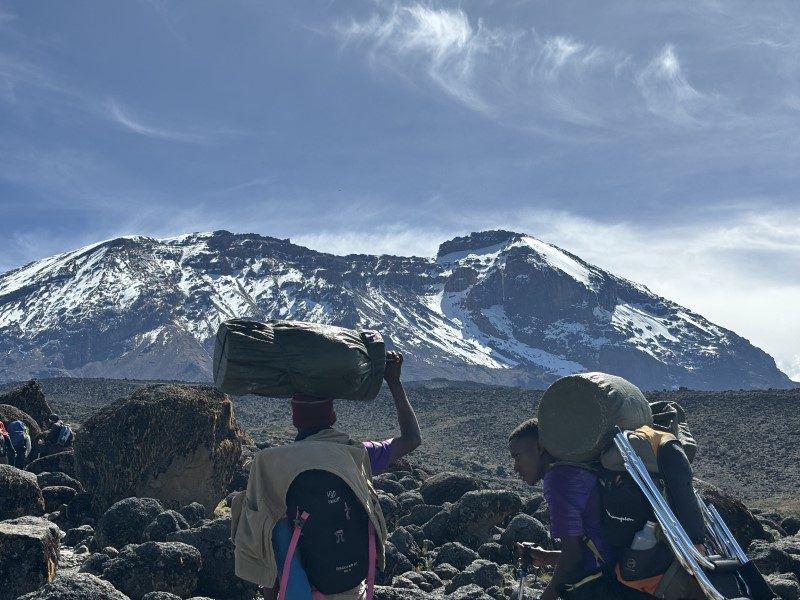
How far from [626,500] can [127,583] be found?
5.34 meters

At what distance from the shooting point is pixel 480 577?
991 cm

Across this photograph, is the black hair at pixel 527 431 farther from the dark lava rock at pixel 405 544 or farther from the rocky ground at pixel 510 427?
the rocky ground at pixel 510 427

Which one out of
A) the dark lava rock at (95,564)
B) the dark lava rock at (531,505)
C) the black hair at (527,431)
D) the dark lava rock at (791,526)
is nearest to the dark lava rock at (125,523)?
the dark lava rock at (95,564)

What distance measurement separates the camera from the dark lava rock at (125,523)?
35.4 ft

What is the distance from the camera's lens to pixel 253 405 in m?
78.3

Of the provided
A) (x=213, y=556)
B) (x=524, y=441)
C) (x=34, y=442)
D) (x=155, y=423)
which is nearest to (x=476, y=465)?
(x=34, y=442)

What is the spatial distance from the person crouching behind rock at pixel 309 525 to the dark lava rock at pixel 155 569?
4.45 m

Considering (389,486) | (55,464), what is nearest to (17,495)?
(55,464)

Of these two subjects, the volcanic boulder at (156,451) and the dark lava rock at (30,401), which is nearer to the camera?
the volcanic boulder at (156,451)

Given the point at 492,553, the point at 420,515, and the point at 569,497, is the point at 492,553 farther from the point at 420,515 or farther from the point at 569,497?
the point at 569,497

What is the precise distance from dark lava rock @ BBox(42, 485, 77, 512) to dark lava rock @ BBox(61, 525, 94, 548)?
164 centimetres

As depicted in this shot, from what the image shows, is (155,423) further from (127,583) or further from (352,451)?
(352,451)

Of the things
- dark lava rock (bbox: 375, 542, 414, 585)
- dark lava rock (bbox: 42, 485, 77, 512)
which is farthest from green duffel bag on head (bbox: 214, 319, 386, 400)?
dark lava rock (bbox: 42, 485, 77, 512)

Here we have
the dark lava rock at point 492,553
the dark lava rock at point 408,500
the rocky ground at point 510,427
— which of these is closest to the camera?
the dark lava rock at point 492,553
